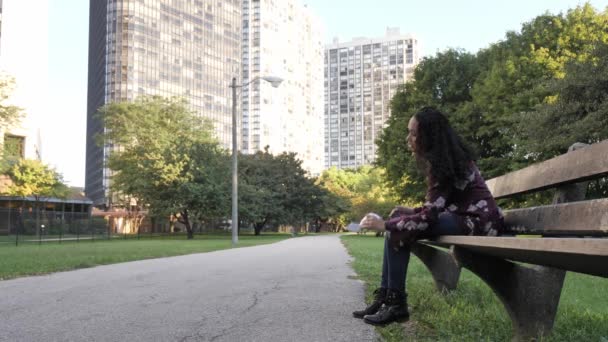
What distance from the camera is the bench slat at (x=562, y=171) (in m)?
2.38

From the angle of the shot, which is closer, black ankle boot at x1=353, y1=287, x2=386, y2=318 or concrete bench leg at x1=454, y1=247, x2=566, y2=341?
concrete bench leg at x1=454, y1=247, x2=566, y2=341

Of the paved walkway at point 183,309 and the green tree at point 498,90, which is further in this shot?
the green tree at point 498,90

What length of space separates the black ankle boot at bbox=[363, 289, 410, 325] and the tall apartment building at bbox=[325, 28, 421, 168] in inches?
5823

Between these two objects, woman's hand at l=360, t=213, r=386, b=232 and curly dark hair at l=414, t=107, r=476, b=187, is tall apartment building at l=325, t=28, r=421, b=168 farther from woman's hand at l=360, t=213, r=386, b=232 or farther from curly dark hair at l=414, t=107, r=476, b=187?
woman's hand at l=360, t=213, r=386, b=232

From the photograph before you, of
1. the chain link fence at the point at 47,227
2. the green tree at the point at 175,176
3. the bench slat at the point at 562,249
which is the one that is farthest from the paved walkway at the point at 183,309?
the green tree at the point at 175,176

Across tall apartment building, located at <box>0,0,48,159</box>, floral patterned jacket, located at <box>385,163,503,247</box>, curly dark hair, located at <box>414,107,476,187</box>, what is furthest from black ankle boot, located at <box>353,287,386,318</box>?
tall apartment building, located at <box>0,0,48,159</box>

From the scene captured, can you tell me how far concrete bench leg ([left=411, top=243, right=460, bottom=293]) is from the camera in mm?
4343

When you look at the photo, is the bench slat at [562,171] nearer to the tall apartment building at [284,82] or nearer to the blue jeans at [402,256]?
the blue jeans at [402,256]

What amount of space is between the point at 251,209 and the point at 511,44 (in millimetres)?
24729

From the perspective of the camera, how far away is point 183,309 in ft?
14.4

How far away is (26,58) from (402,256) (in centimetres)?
6394

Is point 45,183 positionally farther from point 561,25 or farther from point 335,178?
point 335,178

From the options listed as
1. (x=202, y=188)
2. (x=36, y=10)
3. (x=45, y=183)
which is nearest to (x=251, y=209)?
(x=202, y=188)

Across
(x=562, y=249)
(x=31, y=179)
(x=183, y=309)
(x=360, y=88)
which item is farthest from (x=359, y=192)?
(x=562, y=249)
